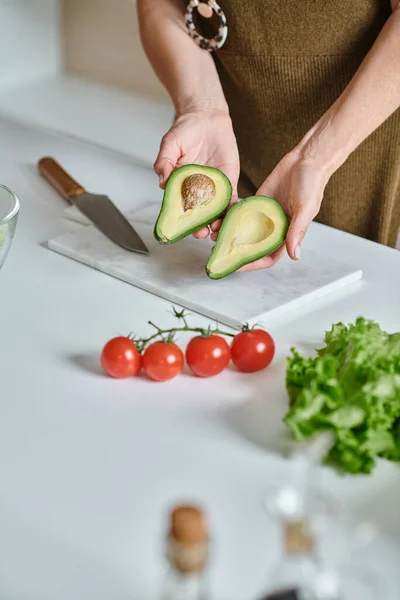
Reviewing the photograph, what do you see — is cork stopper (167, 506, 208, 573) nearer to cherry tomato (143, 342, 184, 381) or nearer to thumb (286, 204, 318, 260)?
cherry tomato (143, 342, 184, 381)

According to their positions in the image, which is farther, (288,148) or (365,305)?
(288,148)

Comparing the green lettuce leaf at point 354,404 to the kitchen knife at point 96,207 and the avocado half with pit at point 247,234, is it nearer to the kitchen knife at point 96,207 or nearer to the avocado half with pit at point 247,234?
the avocado half with pit at point 247,234

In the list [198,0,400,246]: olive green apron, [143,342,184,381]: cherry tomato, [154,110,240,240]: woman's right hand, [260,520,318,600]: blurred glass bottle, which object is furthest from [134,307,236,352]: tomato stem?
[198,0,400,246]: olive green apron

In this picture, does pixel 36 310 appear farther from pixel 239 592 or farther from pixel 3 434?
pixel 239 592

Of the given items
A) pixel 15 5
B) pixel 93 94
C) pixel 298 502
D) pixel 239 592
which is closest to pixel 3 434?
pixel 239 592

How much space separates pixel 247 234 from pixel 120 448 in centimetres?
45

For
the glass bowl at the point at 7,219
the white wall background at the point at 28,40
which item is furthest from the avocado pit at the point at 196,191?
the white wall background at the point at 28,40

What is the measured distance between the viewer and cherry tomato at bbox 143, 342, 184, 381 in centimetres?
99

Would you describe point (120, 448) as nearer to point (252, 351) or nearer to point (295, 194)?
point (252, 351)

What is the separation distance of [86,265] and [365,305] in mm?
410

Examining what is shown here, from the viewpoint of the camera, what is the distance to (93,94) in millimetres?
2592

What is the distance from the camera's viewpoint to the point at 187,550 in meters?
0.49

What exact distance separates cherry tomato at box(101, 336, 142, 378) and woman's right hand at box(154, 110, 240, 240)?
0.45 metres

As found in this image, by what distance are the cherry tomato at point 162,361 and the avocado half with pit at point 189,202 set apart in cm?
29
